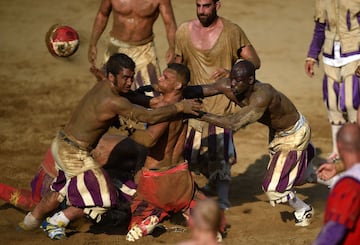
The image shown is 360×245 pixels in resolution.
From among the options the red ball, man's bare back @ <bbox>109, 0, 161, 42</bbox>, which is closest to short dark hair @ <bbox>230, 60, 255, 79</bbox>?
the red ball

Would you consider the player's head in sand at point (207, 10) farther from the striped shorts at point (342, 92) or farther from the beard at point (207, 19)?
the striped shorts at point (342, 92)

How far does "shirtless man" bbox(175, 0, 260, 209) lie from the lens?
9617 mm

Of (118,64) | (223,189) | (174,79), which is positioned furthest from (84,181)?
(223,189)

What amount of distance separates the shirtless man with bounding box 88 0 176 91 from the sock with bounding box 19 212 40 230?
2522 millimetres

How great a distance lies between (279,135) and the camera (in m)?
9.06

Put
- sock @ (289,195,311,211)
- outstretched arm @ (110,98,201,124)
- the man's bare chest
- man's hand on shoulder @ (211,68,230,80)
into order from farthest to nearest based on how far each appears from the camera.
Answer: the man's bare chest → man's hand on shoulder @ (211,68,230,80) → sock @ (289,195,311,211) → outstretched arm @ (110,98,201,124)

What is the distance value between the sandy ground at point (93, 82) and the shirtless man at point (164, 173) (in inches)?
9.3

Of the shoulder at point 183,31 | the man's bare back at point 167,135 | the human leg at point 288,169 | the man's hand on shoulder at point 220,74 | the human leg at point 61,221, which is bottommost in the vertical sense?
the human leg at point 61,221

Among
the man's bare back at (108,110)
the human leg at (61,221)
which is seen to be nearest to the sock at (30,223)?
the human leg at (61,221)

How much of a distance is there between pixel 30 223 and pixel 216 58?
2.50 m

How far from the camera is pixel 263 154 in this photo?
38.3 feet

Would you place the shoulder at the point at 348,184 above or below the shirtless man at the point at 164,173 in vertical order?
above

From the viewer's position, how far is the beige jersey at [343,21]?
10.4 metres

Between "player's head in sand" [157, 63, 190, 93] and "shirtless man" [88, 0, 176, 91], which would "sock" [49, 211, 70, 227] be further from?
"shirtless man" [88, 0, 176, 91]
